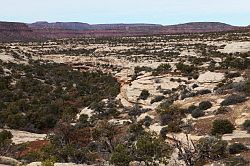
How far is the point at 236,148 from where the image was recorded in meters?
19.2

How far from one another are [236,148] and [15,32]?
16450 cm

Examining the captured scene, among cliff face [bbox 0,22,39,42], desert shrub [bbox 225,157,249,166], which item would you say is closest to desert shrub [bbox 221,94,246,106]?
desert shrub [bbox 225,157,249,166]

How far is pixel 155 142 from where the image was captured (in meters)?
19.5

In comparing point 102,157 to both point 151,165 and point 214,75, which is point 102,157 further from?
point 214,75

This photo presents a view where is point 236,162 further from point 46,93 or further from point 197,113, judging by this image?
point 46,93

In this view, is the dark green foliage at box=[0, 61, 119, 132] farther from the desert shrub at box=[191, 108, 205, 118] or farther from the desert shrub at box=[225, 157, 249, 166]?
the desert shrub at box=[225, 157, 249, 166]

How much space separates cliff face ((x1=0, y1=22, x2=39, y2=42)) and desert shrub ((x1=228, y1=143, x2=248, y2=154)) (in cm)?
14998

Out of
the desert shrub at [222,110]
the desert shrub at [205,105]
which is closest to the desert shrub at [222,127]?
the desert shrub at [222,110]

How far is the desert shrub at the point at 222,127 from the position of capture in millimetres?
21797

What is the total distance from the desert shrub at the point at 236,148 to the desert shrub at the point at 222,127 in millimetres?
2456

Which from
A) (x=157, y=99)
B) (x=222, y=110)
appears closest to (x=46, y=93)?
(x=157, y=99)

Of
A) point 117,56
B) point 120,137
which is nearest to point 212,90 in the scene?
point 120,137

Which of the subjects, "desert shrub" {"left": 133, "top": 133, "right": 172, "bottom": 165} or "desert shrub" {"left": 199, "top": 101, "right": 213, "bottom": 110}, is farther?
"desert shrub" {"left": 199, "top": 101, "right": 213, "bottom": 110}

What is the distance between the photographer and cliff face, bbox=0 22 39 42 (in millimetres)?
165950
